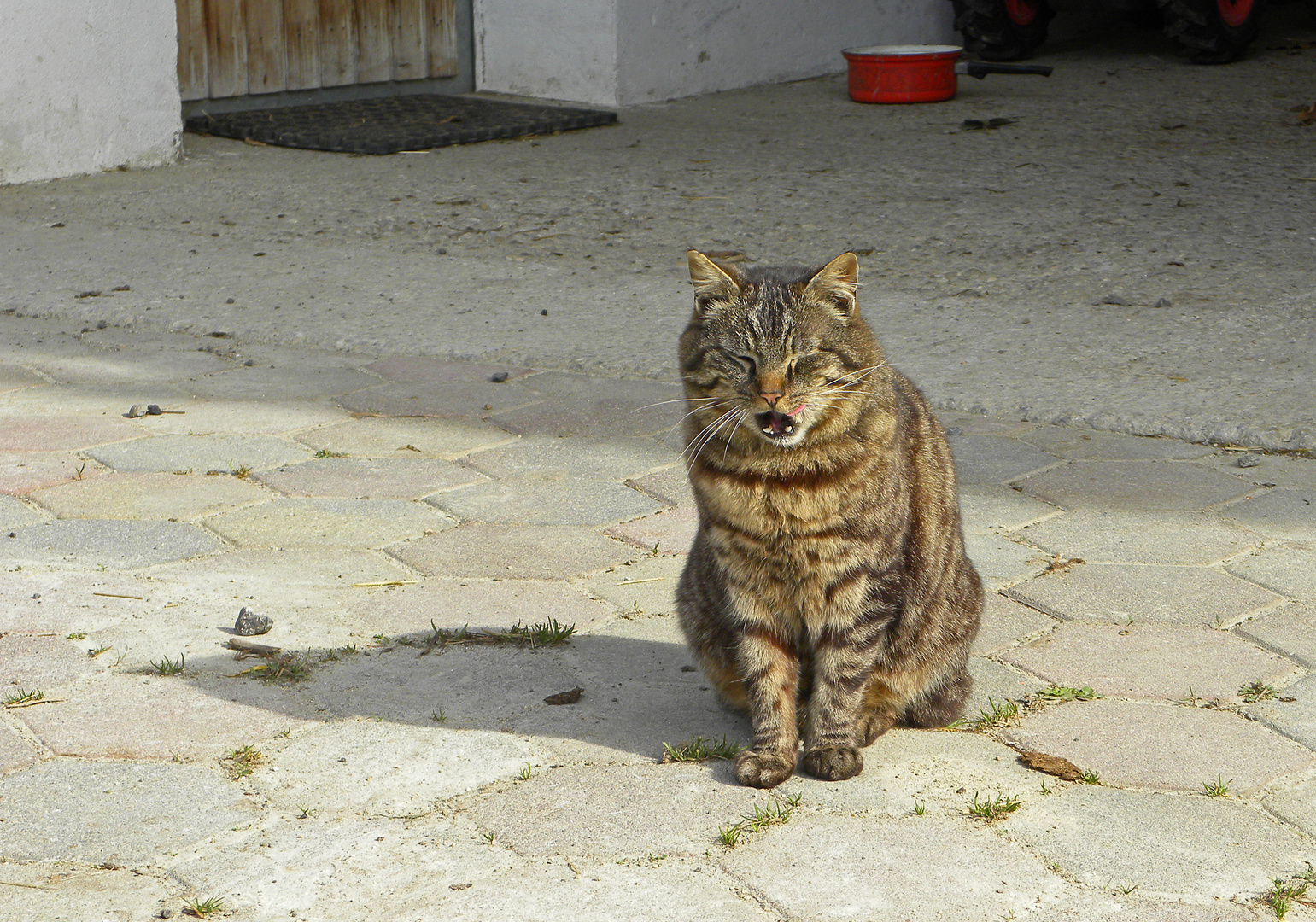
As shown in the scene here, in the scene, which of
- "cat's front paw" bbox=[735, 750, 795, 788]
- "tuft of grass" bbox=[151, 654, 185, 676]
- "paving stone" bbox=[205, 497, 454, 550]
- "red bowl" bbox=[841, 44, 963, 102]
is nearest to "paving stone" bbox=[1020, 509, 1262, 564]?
"cat's front paw" bbox=[735, 750, 795, 788]

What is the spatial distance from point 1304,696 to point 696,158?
19.5 ft

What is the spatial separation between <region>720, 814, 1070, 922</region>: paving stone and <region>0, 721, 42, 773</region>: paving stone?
117cm

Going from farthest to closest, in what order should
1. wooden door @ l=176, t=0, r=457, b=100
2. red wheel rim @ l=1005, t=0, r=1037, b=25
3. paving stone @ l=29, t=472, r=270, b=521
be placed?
1. red wheel rim @ l=1005, t=0, r=1037, b=25
2. wooden door @ l=176, t=0, r=457, b=100
3. paving stone @ l=29, t=472, r=270, b=521

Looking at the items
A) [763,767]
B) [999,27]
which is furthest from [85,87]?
[999,27]

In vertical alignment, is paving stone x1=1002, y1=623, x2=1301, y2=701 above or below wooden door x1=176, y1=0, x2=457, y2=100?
below

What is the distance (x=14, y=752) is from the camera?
2.42 metres

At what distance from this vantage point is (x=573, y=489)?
374 centimetres

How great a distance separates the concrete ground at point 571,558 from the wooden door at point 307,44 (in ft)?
6.07

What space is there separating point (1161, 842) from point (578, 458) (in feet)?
6.87

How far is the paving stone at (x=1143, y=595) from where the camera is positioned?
3.02 meters

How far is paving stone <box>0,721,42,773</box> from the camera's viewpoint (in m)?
2.37

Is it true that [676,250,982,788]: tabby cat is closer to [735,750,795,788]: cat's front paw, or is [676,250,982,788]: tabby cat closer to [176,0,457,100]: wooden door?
[735,750,795,788]: cat's front paw

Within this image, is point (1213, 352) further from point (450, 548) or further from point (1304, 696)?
point (450, 548)

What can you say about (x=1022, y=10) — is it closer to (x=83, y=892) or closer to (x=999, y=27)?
(x=999, y=27)
